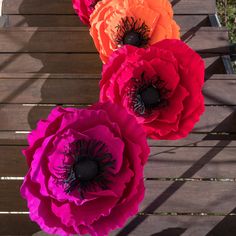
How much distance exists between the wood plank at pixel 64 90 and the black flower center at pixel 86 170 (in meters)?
0.58

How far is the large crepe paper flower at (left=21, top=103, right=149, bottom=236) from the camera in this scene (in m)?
0.87

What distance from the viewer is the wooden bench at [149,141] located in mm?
1223

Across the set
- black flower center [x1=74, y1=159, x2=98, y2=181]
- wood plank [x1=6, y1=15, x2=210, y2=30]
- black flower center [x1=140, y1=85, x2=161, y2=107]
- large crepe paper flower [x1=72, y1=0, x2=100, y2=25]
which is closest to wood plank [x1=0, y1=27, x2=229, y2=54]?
large crepe paper flower [x1=72, y1=0, x2=100, y2=25]

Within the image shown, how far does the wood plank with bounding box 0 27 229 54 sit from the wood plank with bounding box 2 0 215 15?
31 centimetres

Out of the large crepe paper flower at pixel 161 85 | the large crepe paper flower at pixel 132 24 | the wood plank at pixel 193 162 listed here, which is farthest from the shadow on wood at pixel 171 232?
the large crepe paper flower at pixel 132 24

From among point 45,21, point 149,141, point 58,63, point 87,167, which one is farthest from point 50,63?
point 87,167

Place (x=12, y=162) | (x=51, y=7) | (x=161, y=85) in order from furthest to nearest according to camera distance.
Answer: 1. (x=51, y=7)
2. (x=12, y=162)
3. (x=161, y=85)

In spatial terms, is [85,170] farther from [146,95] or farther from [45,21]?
[45,21]

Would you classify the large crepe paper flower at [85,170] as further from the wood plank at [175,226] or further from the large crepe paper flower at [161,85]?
the wood plank at [175,226]

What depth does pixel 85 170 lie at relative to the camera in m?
0.90

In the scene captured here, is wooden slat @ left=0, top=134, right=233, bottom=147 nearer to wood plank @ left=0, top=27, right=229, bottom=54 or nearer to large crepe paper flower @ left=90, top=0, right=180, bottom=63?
large crepe paper flower @ left=90, top=0, right=180, bottom=63

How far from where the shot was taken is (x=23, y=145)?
1.33 m

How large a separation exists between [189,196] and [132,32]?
1.73 feet

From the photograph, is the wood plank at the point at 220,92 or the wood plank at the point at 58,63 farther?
the wood plank at the point at 58,63
